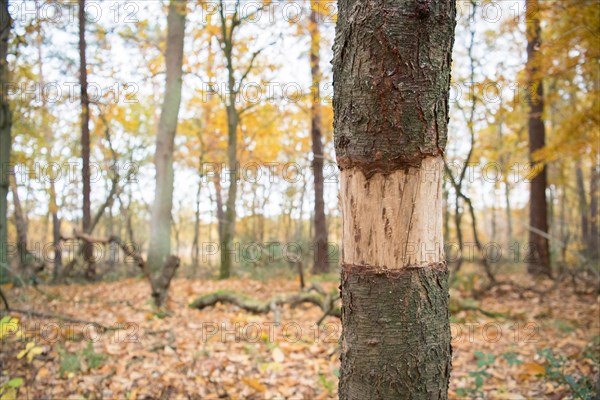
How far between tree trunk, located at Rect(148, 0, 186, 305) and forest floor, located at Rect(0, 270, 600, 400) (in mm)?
2465

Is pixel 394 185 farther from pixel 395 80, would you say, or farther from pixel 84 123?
pixel 84 123

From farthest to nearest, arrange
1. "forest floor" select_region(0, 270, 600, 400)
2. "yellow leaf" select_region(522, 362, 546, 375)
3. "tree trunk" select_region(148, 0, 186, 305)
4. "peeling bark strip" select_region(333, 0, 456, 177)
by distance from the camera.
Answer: "tree trunk" select_region(148, 0, 186, 305) < "yellow leaf" select_region(522, 362, 546, 375) < "forest floor" select_region(0, 270, 600, 400) < "peeling bark strip" select_region(333, 0, 456, 177)

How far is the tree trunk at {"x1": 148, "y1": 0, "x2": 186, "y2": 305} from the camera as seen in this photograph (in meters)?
8.63

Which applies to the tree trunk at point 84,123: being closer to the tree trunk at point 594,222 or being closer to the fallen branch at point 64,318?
the fallen branch at point 64,318

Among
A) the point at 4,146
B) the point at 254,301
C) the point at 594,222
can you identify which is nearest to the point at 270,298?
the point at 254,301

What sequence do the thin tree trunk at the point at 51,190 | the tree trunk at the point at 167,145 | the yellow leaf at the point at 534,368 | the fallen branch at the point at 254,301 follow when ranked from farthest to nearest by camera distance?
the thin tree trunk at the point at 51,190
the tree trunk at the point at 167,145
the fallen branch at the point at 254,301
the yellow leaf at the point at 534,368

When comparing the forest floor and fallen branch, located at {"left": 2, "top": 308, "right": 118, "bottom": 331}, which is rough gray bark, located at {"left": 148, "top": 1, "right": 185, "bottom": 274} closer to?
the forest floor

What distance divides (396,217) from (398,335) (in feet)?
1.40

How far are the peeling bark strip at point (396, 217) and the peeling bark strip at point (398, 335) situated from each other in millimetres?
54

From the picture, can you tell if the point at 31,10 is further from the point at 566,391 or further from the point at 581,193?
the point at 581,193

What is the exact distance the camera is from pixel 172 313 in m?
5.60

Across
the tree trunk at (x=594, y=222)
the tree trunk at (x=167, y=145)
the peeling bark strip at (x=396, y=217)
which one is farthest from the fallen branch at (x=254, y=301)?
the tree trunk at (x=594, y=222)

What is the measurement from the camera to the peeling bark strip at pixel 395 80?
1396 millimetres

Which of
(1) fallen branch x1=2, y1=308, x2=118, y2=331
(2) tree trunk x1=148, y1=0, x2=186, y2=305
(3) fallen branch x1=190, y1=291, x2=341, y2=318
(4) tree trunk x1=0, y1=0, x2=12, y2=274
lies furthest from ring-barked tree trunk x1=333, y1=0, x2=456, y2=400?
(4) tree trunk x1=0, y1=0, x2=12, y2=274
